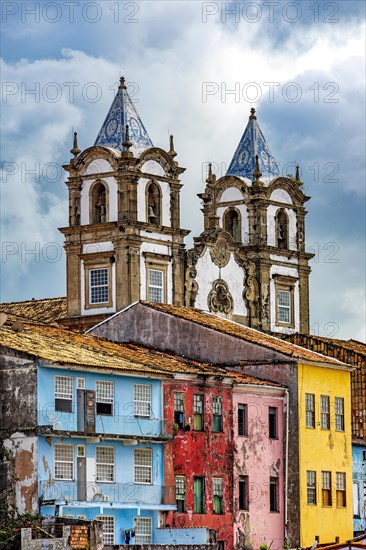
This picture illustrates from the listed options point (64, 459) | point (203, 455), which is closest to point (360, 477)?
point (203, 455)

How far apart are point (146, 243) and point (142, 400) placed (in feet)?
88.7

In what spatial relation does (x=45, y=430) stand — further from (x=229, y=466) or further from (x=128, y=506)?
(x=229, y=466)

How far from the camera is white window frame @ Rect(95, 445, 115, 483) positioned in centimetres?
7225

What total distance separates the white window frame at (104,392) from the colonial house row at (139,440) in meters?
0.04

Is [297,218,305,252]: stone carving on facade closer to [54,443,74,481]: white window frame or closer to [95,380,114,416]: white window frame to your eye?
[95,380,114,416]: white window frame

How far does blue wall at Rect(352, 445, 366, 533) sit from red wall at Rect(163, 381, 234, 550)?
11880 mm

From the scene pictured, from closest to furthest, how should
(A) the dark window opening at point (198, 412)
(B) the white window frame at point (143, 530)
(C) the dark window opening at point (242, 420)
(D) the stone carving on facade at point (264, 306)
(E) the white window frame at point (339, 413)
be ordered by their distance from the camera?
(B) the white window frame at point (143, 530)
(A) the dark window opening at point (198, 412)
(C) the dark window opening at point (242, 420)
(E) the white window frame at point (339, 413)
(D) the stone carving on facade at point (264, 306)

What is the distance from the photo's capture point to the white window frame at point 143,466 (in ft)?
243

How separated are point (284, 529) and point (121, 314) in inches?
547

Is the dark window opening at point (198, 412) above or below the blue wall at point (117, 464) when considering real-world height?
above

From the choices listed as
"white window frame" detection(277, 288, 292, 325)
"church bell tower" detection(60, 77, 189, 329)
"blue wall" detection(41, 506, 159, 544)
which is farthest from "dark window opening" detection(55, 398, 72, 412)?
"white window frame" detection(277, 288, 292, 325)

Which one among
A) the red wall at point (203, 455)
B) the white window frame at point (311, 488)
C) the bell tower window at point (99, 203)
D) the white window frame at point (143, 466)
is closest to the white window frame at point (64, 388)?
the white window frame at point (143, 466)

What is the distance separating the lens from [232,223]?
367 feet

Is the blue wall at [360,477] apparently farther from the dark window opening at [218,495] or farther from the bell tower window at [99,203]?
the bell tower window at [99,203]
